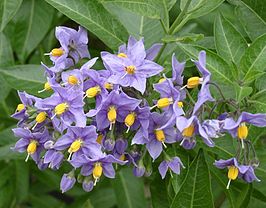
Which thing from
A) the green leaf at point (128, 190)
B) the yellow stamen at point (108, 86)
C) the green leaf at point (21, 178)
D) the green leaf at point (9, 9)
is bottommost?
the green leaf at point (21, 178)

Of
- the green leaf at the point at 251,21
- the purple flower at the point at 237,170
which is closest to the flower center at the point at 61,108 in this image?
the purple flower at the point at 237,170

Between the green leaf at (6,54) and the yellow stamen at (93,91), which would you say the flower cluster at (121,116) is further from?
the green leaf at (6,54)

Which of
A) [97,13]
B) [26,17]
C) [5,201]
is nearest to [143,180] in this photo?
[5,201]

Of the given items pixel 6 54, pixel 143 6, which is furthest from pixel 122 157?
pixel 6 54

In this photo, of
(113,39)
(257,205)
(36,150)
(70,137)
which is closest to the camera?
(70,137)

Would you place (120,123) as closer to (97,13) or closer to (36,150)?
(36,150)
